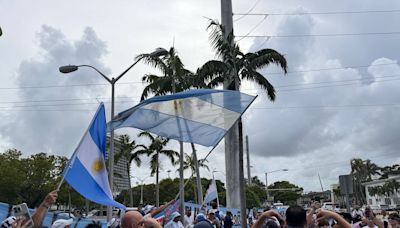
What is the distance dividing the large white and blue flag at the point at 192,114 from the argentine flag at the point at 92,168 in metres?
1.68

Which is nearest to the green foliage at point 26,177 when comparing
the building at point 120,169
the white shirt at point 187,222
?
the building at point 120,169

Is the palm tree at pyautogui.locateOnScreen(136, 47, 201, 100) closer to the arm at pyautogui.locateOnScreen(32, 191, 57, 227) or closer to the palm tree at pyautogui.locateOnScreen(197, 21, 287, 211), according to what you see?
the palm tree at pyautogui.locateOnScreen(197, 21, 287, 211)

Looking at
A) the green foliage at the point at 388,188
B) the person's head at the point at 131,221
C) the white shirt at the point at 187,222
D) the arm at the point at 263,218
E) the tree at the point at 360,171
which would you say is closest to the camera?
the person's head at the point at 131,221

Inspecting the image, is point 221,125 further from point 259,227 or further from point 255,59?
point 255,59

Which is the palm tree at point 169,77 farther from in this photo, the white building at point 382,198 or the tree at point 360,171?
the tree at point 360,171

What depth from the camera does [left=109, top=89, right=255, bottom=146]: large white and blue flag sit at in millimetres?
9258

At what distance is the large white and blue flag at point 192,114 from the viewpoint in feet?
30.4

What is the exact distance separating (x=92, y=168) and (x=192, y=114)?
2.83 meters

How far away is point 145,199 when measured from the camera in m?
95.3

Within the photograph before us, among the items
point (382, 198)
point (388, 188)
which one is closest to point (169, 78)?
point (388, 188)

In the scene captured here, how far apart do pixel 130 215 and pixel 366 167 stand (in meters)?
98.3

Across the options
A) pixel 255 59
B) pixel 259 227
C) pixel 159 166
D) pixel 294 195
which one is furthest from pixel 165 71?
pixel 294 195

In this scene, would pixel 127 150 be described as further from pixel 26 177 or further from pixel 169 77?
pixel 169 77

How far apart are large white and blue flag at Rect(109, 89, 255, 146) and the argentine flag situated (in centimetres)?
168
